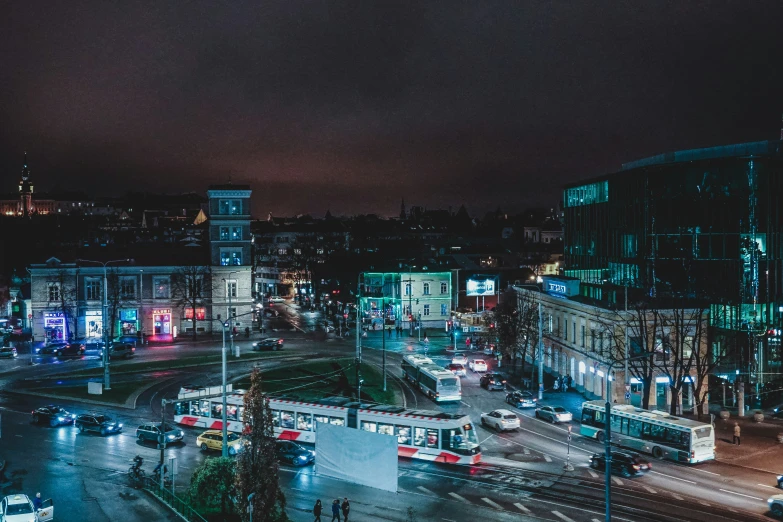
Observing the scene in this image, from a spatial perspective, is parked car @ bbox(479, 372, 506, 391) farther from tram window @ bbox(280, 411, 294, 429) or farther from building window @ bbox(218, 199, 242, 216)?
building window @ bbox(218, 199, 242, 216)

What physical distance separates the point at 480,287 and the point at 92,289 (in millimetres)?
48943

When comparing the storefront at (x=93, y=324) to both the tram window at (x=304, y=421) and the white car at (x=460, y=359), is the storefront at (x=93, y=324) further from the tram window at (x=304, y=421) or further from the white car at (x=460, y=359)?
the tram window at (x=304, y=421)

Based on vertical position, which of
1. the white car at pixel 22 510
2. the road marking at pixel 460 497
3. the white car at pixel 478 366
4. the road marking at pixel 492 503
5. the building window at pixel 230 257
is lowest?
the road marking at pixel 460 497

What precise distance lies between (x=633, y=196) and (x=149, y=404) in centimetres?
5398

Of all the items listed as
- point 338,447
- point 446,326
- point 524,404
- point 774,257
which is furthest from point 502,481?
point 446,326

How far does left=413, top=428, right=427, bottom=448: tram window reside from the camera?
40531 millimetres

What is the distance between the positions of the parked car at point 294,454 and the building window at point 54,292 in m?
54.4

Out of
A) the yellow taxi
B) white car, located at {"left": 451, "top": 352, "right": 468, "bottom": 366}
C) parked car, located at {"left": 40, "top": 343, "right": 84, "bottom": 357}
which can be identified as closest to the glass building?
white car, located at {"left": 451, "top": 352, "right": 468, "bottom": 366}

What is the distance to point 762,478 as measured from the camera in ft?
125

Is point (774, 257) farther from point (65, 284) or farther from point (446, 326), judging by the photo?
point (65, 284)

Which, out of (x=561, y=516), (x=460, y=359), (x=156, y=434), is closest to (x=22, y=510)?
(x=156, y=434)

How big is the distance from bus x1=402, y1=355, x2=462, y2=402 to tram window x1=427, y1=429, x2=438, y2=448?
46.2ft

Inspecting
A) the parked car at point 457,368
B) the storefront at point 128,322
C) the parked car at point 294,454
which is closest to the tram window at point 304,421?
the parked car at point 294,454

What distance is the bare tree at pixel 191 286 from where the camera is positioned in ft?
283
